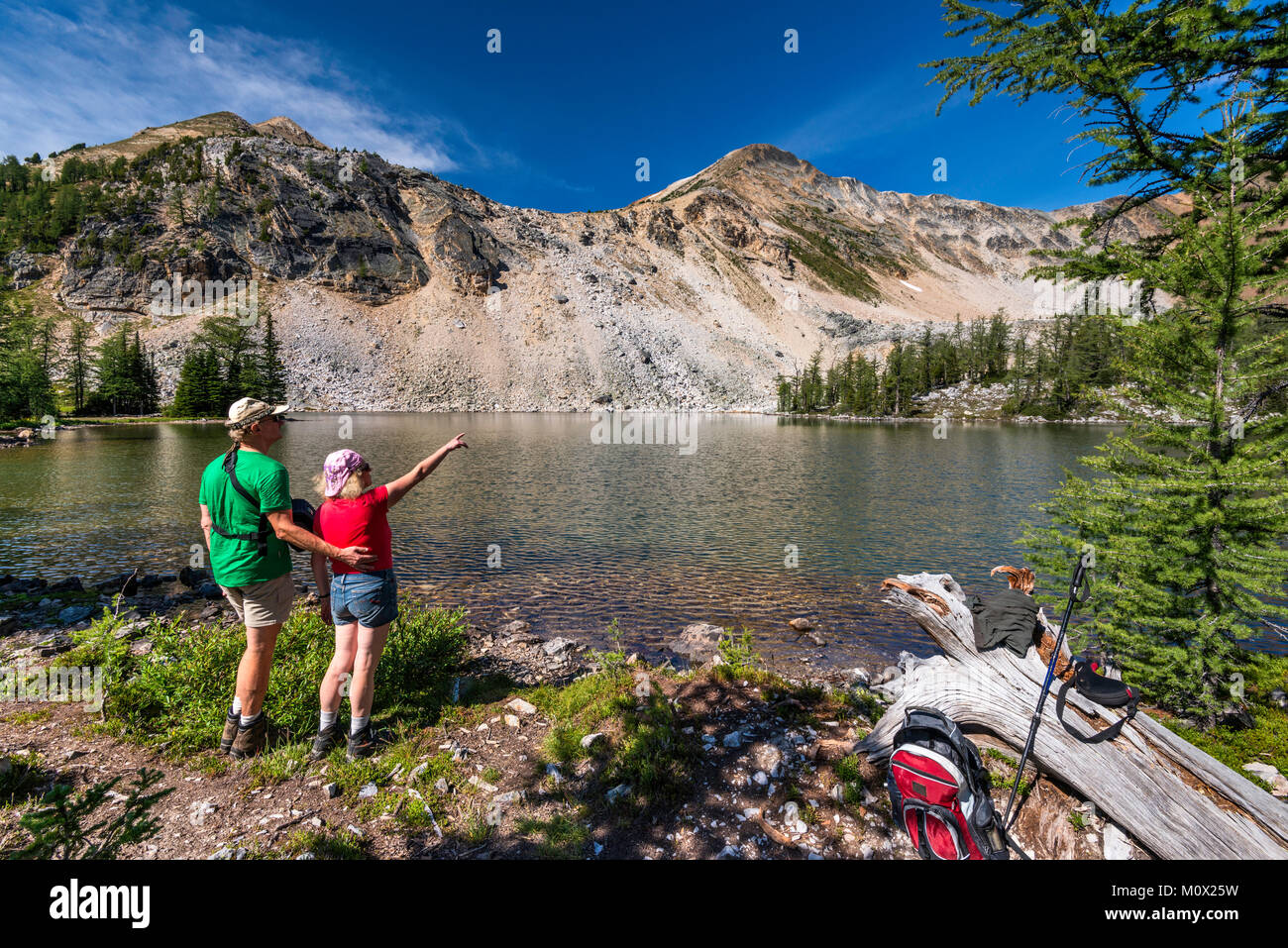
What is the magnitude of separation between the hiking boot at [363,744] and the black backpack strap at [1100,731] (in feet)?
21.3

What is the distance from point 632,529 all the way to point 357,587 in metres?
15.0

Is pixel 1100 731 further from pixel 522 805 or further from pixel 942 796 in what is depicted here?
pixel 522 805

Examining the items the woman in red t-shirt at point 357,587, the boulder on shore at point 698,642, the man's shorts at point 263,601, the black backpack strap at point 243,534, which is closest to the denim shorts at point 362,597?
the woman in red t-shirt at point 357,587

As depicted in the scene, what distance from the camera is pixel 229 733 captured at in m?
5.07

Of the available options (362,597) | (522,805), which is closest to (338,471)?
(362,597)

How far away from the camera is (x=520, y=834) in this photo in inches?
163

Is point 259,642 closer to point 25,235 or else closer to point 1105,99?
point 1105,99

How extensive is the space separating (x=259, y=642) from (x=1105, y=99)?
39.3ft

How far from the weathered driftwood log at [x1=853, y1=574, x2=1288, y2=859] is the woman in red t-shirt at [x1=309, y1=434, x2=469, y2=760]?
4911 millimetres

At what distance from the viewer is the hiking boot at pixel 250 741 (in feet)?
16.4

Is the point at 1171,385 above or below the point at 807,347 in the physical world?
below

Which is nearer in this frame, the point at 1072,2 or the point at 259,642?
the point at 259,642

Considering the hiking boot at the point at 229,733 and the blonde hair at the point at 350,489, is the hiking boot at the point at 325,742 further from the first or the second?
the blonde hair at the point at 350,489
